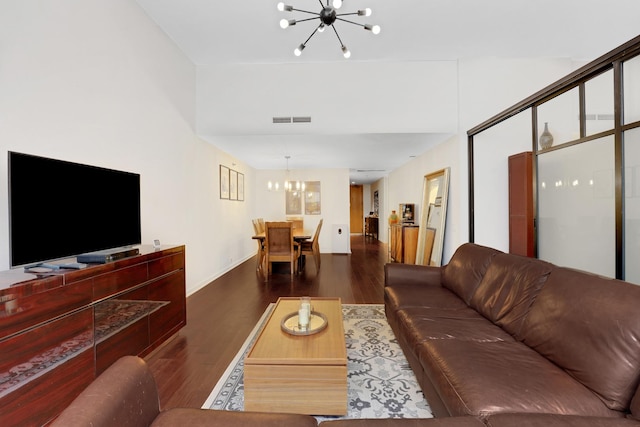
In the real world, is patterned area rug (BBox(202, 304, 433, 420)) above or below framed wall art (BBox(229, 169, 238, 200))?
below

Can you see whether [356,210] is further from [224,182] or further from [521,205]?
[521,205]

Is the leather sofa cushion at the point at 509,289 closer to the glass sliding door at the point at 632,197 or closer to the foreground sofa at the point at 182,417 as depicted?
the glass sliding door at the point at 632,197

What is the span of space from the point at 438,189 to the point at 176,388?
4593 millimetres

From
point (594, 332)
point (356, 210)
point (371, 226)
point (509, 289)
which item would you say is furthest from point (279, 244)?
point (356, 210)

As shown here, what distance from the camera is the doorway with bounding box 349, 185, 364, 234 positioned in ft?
41.8

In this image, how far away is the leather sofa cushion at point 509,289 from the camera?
1743 mm

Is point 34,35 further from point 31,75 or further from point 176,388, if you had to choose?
point 176,388

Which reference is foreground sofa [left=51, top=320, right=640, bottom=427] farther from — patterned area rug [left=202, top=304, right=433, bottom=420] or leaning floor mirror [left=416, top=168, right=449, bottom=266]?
leaning floor mirror [left=416, top=168, right=449, bottom=266]

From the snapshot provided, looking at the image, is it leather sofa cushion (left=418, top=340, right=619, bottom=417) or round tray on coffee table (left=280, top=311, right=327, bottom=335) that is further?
round tray on coffee table (left=280, top=311, right=327, bottom=335)

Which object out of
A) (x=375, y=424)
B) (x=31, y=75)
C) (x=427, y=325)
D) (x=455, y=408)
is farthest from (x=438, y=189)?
(x=31, y=75)

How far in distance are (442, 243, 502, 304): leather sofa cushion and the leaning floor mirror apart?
1.89m

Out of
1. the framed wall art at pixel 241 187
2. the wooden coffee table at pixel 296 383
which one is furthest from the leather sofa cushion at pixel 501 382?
the framed wall art at pixel 241 187

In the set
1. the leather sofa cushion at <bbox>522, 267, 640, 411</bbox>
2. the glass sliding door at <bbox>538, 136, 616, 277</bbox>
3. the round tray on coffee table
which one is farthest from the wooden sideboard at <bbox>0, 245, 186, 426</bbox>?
the glass sliding door at <bbox>538, 136, 616, 277</bbox>

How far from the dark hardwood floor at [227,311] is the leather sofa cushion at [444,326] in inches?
55.5
